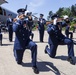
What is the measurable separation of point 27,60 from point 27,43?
1.22m

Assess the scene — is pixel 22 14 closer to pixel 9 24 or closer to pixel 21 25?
pixel 21 25

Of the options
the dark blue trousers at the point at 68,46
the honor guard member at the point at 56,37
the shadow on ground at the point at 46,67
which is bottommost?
the shadow on ground at the point at 46,67

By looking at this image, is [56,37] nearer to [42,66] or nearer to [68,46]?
[68,46]

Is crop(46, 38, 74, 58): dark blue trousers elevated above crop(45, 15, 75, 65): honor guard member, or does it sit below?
below

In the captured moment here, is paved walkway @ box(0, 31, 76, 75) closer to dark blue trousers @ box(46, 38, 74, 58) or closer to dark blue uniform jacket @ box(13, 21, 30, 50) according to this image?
dark blue trousers @ box(46, 38, 74, 58)

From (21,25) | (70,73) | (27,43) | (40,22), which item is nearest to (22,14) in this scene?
(21,25)

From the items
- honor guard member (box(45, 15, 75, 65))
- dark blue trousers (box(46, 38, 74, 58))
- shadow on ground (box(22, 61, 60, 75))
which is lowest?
shadow on ground (box(22, 61, 60, 75))

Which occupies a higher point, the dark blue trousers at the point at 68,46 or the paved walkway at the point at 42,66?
the dark blue trousers at the point at 68,46

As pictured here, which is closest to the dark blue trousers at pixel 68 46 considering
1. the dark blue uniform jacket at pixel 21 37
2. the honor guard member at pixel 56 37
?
the honor guard member at pixel 56 37

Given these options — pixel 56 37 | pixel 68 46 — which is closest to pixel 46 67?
pixel 68 46

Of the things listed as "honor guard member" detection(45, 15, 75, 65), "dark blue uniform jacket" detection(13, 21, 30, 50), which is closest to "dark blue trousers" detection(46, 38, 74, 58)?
"honor guard member" detection(45, 15, 75, 65)

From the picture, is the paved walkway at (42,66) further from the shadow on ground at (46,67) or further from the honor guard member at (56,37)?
the honor guard member at (56,37)

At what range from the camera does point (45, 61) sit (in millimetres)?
8930

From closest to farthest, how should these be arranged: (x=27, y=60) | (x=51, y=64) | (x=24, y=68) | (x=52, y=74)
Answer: (x=52, y=74) → (x=24, y=68) → (x=51, y=64) → (x=27, y=60)
